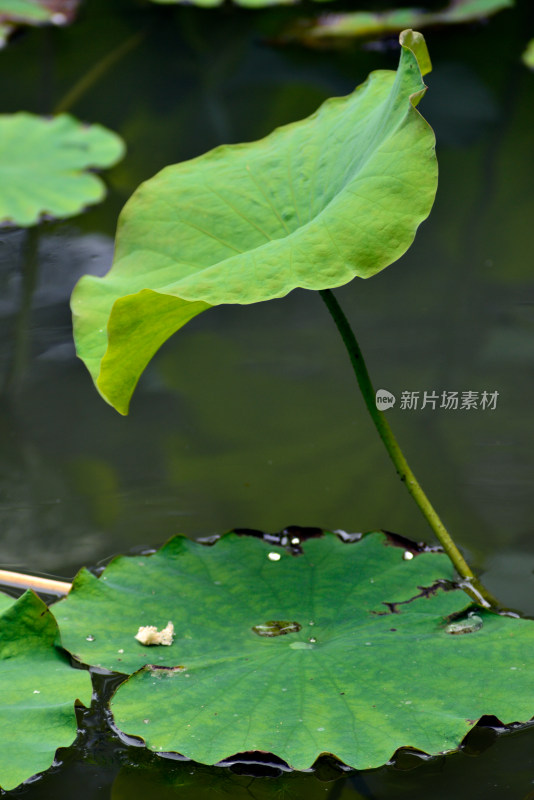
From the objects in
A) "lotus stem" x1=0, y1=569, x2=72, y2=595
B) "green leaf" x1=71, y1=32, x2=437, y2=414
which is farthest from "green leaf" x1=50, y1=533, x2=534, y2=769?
"green leaf" x1=71, y1=32, x2=437, y2=414

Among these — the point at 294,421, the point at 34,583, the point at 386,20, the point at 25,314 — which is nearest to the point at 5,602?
the point at 34,583

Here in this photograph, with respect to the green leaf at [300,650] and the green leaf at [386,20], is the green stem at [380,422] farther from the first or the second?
the green leaf at [386,20]

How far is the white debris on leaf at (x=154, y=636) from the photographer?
1.16m

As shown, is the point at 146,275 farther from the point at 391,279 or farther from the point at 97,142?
the point at 97,142

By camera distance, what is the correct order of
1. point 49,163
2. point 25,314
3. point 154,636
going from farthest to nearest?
point 49,163
point 25,314
point 154,636

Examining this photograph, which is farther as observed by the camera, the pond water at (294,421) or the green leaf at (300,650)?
the pond water at (294,421)

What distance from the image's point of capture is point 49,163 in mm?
2631

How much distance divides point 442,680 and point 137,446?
898mm

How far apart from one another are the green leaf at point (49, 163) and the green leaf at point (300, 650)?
1.49 m

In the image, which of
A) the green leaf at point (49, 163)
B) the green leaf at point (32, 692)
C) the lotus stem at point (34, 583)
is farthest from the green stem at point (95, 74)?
Answer: the green leaf at point (32, 692)

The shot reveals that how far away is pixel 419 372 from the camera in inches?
74.5

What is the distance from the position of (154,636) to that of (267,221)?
0.63m

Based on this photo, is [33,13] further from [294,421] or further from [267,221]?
→ [267,221]

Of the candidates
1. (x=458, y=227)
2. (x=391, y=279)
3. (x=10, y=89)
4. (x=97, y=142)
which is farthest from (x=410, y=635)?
(x=10, y=89)
